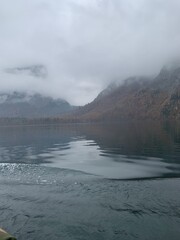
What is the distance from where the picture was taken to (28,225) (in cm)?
3309

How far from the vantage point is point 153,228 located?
102 ft

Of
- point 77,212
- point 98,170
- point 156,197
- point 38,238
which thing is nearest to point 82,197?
point 77,212

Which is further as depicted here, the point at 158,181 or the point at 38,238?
the point at 158,181

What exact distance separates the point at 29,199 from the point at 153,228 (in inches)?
717

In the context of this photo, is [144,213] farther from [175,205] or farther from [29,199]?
[29,199]

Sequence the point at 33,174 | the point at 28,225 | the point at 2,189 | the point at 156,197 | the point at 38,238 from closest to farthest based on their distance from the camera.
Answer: the point at 38,238
the point at 28,225
the point at 156,197
the point at 2,189
the point at 33,174

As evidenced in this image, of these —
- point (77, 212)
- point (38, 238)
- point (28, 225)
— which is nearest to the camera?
point (38, 238)

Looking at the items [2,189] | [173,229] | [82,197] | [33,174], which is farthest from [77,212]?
[33,174]

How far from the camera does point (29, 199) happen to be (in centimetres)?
4200

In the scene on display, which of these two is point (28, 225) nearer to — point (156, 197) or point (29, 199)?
point (29, 199)

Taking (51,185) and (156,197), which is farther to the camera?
(51,185)

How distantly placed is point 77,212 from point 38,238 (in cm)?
745

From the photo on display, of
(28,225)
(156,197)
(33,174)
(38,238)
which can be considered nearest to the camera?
(38,238)

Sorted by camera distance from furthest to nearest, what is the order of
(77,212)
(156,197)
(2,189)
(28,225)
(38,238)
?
(2,189) < (156,197) < (77,212) < (28,225) < (38,238)
